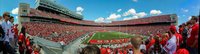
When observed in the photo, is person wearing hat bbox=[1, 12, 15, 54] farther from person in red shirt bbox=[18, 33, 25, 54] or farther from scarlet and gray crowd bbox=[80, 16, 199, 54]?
scarlet and gray crowd bbox=[80, 16, 199, 54]

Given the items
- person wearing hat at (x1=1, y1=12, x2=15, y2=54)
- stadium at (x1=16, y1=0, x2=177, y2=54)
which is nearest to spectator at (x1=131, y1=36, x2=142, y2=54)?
person wearing hat at (x1=1, y1=12, x2=15, y2=54)

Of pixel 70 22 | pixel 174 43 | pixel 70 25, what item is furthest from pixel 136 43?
pixel 70 22

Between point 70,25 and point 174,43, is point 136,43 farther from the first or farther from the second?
point 70,25

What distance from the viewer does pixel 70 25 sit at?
233 feet

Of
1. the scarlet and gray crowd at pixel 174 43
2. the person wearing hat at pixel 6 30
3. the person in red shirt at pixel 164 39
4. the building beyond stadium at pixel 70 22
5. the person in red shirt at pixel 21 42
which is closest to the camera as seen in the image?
the scarlet and gray crowd at pixel 174 43

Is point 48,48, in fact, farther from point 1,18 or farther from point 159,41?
point 159,41

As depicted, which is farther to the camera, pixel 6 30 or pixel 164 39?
pixel 6 30

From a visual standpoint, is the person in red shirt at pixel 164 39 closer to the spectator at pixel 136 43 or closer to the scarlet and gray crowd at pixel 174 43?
the scarlet and gray crowd at pixel 174 43

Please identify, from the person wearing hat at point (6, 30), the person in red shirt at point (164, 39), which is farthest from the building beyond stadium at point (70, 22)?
the person in red shirt at point (164, 39)

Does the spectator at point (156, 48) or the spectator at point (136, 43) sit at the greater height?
the spectator at point (136, 43)

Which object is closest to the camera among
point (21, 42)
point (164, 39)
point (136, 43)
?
point (136, 43)

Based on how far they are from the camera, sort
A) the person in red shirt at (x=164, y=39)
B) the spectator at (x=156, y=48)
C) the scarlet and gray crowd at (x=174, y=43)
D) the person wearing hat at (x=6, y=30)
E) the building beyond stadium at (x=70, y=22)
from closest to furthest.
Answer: the scarlet and gray crowd at (x=174, y=43)
the person in red shirt at (x=164, y=39)
the spectator at (x=156, y=48)
the person wearing hat at (x=6, y=30)
the building beyond stadium at (x=70, y=22)

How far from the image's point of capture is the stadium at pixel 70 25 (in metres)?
43.4

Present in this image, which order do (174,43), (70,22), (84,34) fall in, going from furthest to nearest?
(70,22) → (84,34) → (174,43)
